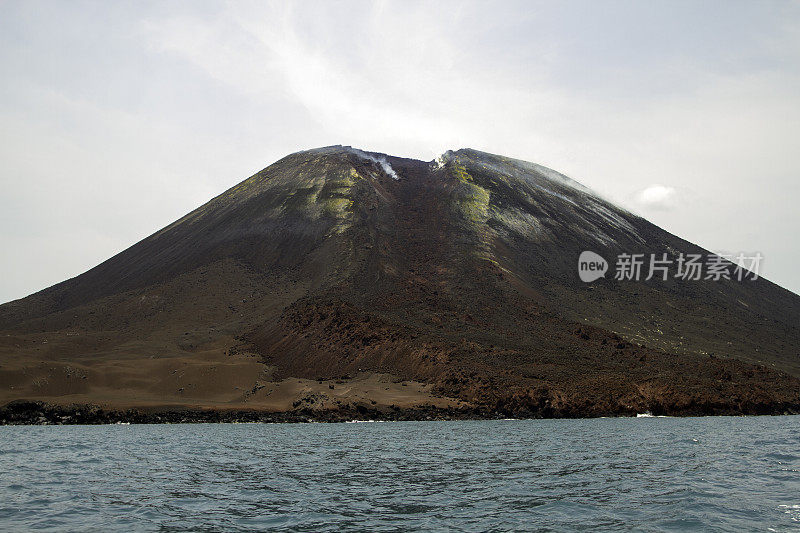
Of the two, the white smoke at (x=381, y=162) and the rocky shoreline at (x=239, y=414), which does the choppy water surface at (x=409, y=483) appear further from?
the white smoke at (x=381, y=162)

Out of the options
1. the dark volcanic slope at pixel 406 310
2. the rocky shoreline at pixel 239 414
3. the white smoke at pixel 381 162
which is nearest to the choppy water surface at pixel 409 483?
the rocky shoreline at pixel 239 414

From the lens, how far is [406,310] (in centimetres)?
8756

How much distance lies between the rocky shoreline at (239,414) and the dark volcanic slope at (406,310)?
1.13 metres

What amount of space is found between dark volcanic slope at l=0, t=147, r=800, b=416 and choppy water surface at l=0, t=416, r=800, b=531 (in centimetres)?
3012

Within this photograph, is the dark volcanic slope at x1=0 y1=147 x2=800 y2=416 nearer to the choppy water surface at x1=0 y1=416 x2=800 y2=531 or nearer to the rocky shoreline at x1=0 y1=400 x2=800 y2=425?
the rocky shoreline at x1=0 y1=400 x2=800 y2=425

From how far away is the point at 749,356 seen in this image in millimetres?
93375

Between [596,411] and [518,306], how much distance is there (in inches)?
1126

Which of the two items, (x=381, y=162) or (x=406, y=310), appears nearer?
(x=406, y=310)

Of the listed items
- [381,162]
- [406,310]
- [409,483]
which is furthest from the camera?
[381,162]

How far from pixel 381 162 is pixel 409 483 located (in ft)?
478

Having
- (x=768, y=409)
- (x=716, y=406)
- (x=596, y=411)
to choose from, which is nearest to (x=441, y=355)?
(x=596, y=411)

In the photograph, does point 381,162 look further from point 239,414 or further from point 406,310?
point 239,414

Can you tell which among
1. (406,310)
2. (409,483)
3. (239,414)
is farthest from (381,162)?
(409,483)

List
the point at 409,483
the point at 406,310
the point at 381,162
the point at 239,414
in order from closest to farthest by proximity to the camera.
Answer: the point at 409,483 < the point at 239,414 < the point at 406,310 < the point at 381,162
